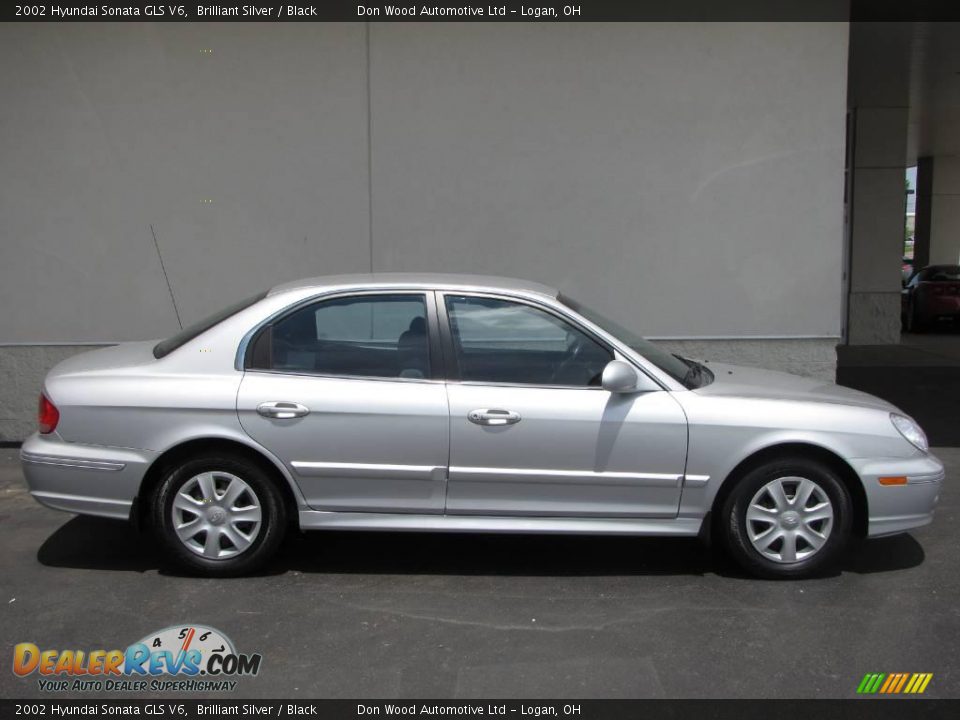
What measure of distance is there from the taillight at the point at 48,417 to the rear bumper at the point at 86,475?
4cm

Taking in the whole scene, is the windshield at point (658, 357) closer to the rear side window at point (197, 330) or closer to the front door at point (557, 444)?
the front door at point (557, 444)

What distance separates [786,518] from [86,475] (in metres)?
3.55

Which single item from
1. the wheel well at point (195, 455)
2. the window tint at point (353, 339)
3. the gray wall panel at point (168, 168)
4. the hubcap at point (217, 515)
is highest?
the gray wall panel at point (168, 168)

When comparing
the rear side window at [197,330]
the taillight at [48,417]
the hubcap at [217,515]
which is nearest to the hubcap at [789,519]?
the hubcap at [217,515]

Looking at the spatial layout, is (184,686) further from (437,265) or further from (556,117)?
(556,117)

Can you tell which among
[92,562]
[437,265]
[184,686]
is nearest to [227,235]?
[437,265]

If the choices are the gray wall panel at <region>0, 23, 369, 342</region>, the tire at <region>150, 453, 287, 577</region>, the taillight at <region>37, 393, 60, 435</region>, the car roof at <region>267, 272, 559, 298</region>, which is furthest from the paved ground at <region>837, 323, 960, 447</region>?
the taillight at <region>37, 393, 60, 435</region>

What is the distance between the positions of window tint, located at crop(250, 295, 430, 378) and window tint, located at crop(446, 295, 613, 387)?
21cm

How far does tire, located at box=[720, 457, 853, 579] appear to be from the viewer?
4543 millimetres

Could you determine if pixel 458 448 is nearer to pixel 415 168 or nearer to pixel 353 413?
pixel 353 413

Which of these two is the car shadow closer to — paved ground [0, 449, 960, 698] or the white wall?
paved ground [0, 449, 960, 698]

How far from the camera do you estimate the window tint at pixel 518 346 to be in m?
4.62

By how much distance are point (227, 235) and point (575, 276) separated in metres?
2.97
